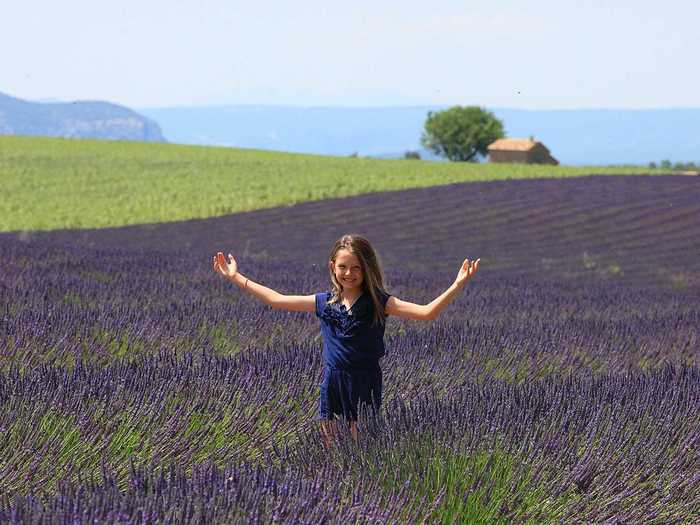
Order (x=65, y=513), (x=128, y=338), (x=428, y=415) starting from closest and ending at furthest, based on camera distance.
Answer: (x=65, y=513) → (x=428, y=415) → (x=128, y=338)

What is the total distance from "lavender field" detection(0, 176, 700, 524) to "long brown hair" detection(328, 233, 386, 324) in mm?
380

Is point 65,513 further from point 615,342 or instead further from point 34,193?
point 34,193

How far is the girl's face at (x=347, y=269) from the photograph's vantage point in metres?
3.45

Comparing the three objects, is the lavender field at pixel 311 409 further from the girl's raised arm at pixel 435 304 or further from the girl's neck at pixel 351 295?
the girl's neck at pixel 351 295

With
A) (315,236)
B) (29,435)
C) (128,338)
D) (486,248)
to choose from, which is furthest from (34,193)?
(29,435)

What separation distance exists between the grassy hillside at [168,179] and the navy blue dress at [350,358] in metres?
19.9

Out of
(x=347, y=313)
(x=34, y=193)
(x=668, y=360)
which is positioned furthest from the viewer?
(x=34, y=193)

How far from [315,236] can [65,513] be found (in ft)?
58.3

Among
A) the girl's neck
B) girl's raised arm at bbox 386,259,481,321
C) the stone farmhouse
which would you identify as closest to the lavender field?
girl's raised arm at bbox 386,259,481,321

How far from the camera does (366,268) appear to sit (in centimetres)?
348

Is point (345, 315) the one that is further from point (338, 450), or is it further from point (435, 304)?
point (338, 450)

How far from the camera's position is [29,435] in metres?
2.91

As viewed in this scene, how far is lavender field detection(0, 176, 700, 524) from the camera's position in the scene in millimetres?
2441

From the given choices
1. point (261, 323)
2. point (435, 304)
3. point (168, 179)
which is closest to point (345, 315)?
point (435, 304)
